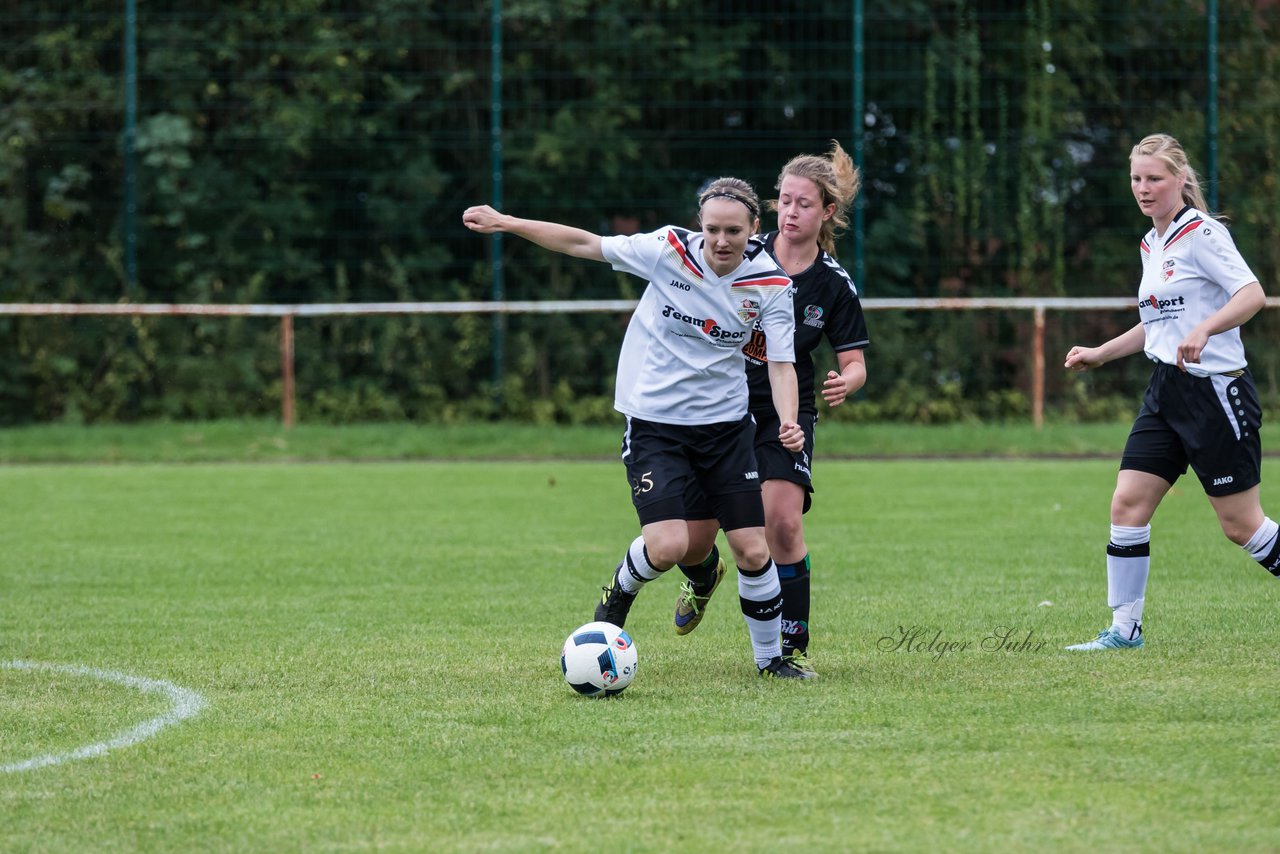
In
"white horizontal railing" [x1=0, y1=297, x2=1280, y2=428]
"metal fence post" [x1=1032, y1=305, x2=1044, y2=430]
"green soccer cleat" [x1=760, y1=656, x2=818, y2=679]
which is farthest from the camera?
"metal fence post" [x1=1032, y1=305, x2=1044, y2=430]

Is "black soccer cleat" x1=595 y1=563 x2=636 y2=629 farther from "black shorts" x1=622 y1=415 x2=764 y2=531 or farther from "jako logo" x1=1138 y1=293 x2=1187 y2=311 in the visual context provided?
"jako logo" x1=1138 y1=293 x2=1187 y2=311

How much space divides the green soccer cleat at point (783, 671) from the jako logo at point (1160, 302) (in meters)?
1.90

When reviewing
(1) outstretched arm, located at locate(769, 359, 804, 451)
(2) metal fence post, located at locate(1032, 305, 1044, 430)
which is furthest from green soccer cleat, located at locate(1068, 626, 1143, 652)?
(2) metal fence post, located at locate(1032, 305, 1044, 430)

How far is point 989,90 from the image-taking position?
17.7 metres

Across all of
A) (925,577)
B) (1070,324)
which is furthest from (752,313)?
(1070,324)

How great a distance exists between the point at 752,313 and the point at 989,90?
42.7 feet

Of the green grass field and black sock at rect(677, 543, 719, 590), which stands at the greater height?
black sock at rect(677, 543, 719, 590)

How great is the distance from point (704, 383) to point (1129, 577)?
185 cm

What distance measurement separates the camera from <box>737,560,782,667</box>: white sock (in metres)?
5.62

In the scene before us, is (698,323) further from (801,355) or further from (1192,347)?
(1192,347)

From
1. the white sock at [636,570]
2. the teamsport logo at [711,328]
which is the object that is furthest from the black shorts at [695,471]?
the teamsport logo at [711,328]

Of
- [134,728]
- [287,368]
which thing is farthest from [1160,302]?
[287,368]

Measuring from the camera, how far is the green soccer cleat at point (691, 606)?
6.27 metres

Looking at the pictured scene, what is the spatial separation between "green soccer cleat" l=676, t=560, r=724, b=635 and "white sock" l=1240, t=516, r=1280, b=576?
2.03 metres
